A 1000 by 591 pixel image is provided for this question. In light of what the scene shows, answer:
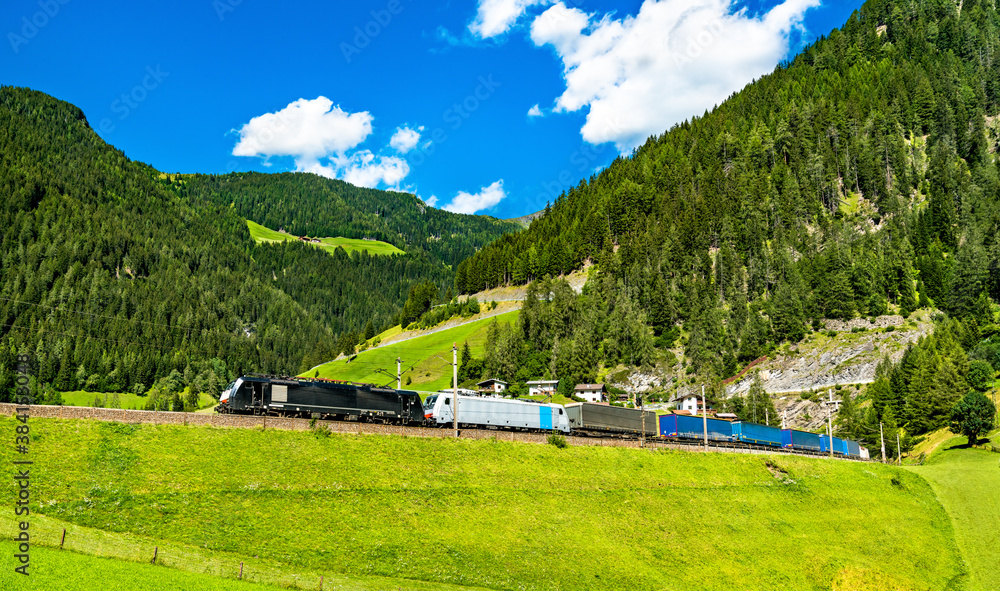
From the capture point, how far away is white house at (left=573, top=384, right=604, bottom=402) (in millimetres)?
128312

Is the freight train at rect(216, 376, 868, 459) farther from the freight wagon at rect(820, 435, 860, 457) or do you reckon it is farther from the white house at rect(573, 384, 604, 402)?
the white house at rect(573, 384, 604, 402)

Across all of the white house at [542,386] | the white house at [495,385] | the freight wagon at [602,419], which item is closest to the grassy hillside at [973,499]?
the freight wagon at [602,419]

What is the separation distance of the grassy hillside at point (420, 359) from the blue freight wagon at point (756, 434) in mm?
69235

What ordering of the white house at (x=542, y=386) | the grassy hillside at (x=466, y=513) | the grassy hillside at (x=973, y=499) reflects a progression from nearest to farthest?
the grassy hillside at (x=466, y=513) → the grassy hillside at (x=973, y=499) → the white house at (x=542, y=386)

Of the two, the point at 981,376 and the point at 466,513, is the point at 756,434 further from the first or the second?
the point at 466,513

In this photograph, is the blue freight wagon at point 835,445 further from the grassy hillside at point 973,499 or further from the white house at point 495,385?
the white house at point 495,385

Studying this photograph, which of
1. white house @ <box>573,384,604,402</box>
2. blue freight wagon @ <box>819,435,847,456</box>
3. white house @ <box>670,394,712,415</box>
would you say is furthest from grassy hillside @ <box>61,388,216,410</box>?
blue freight wagon @ <box>819,435,847,456</box>

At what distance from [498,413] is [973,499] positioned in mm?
49071

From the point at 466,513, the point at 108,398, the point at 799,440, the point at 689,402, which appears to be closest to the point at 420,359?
the point at 689,402

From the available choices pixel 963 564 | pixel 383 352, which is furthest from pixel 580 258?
pixel 963 564

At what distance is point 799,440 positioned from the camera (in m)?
84.9

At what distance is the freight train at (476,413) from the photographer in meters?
48.8

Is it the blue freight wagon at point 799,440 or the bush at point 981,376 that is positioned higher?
the bush at point 981,376

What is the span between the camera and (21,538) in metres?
24.2
